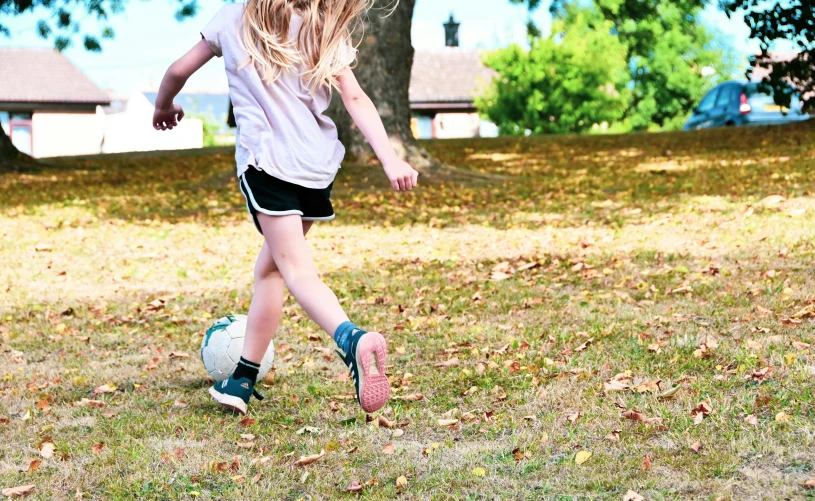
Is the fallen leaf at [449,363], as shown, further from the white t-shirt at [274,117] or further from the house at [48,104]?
the house at [48,104]

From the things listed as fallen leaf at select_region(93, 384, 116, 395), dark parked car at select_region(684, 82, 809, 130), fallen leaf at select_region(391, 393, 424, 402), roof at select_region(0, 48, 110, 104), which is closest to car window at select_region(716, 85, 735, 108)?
dark parked car at select_region(684, 82, 809, 130)

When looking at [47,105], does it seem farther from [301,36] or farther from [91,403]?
[301,36]

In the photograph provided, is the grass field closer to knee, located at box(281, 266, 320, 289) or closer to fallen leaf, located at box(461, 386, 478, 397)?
fallen leaf, located at box(461, 386, 478, 397)

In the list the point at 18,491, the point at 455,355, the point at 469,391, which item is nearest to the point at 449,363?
the point at 455,355

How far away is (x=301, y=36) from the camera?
148 inches

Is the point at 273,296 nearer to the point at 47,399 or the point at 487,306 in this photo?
the point at 47,399

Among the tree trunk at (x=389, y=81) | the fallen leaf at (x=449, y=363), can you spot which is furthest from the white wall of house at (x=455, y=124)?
the fallen leaf at (x=449, y=363)

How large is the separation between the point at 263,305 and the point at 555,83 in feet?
129

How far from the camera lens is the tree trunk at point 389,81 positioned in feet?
53.4

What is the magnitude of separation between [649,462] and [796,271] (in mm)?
4509

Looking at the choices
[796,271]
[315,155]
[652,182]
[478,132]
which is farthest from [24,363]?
[478,132]

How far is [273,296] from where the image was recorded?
424 centimetres

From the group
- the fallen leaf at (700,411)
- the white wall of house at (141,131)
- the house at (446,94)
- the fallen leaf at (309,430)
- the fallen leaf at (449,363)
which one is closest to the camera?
the fallen leaf at (700,411)

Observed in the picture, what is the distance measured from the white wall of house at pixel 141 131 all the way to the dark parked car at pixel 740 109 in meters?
41.4
